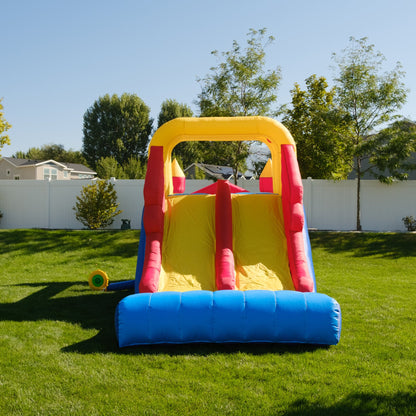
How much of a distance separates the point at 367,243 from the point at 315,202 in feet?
12.0

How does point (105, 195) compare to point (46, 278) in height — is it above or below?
above

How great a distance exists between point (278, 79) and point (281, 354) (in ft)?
49.6

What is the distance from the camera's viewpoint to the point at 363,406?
13.2ft

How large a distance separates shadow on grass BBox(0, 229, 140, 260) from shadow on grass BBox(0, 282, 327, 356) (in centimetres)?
372

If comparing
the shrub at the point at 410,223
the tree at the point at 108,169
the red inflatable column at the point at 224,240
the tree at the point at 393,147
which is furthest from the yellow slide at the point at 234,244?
the tree at the point at 108,169

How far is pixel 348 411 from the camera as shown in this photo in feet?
12.9

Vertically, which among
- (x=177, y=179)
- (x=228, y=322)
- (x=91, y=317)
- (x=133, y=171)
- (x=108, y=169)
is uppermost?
(x=108, y=169)

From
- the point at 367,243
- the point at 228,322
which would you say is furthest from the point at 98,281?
the point at 367,243

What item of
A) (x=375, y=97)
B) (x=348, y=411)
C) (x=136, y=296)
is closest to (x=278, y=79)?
(x=375, y=97)

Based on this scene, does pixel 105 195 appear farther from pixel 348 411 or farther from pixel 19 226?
pixel 348 411

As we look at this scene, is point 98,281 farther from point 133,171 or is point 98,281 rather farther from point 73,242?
point 133,171

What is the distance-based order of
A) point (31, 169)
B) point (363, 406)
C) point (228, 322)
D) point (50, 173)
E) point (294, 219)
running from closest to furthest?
point (363, 406) → point (228, 322) → point (294, 219) → point (31, 169) → point (50, 173)

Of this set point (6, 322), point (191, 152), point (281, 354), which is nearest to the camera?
point (281, 354)

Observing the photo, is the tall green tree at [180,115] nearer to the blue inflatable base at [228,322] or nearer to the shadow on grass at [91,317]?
the shadow on grass at [91,317]
